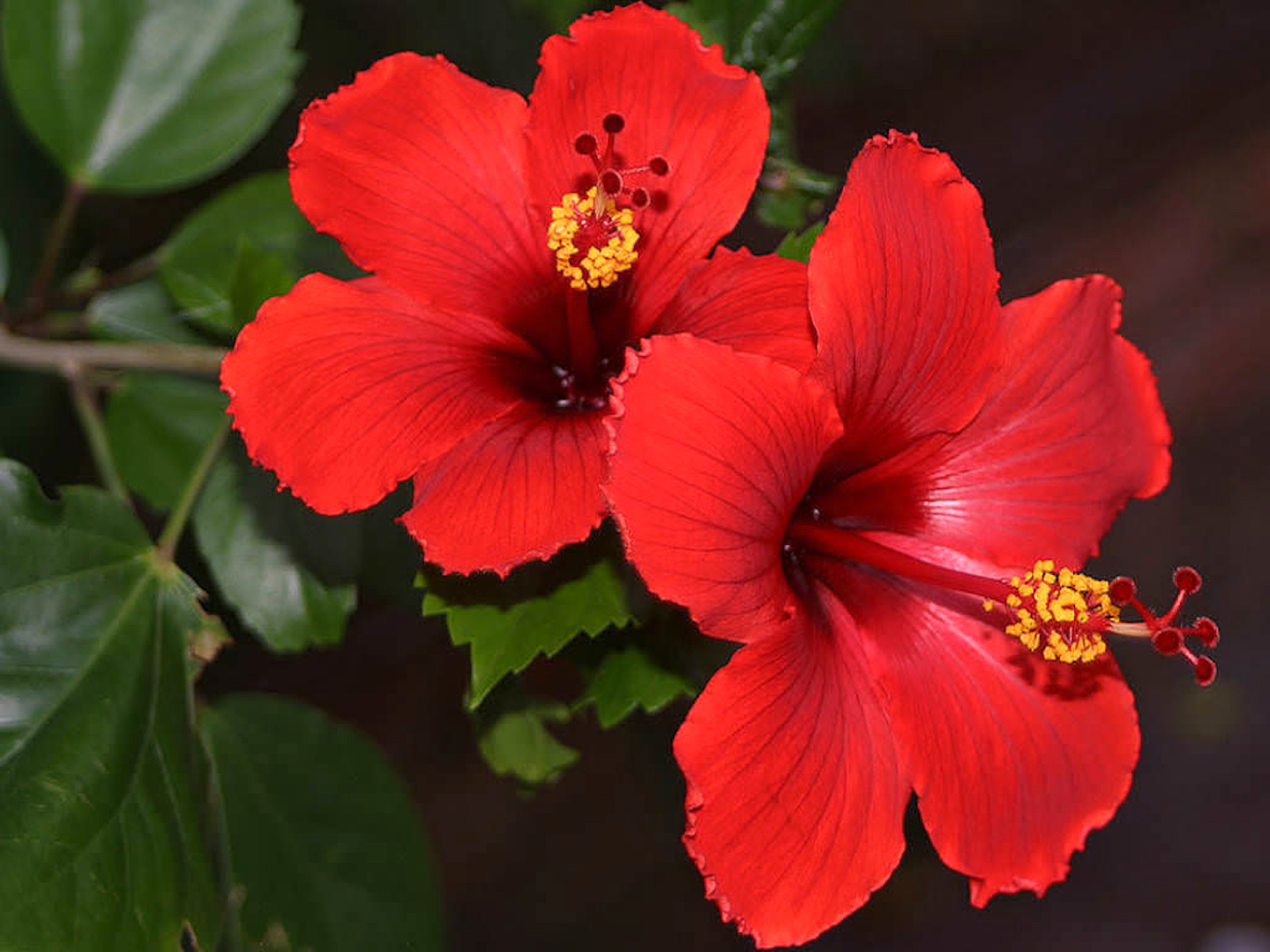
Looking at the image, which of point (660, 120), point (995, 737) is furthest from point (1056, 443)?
point (660, 120)

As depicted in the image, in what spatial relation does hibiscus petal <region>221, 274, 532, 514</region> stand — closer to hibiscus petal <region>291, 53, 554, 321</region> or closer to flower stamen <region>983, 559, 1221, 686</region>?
hibiscus petal <region>291, 53, 554, 321</region>

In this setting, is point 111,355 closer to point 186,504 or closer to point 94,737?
point 186,504

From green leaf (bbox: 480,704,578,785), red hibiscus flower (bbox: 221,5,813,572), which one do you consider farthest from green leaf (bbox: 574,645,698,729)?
red hibiscus flower (bbox: 221,5,813,572)

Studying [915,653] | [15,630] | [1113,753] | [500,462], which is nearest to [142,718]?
[15,630]

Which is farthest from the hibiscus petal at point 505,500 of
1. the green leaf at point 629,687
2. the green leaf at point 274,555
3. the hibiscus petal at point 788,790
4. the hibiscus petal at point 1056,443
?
the green leaf at point 274,555

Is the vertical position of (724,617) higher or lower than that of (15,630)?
higher

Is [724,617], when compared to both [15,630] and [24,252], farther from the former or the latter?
[24,252]

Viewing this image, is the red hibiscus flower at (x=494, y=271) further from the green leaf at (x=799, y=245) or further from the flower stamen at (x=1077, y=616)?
the flower stamen at (x=1077, y=616)
